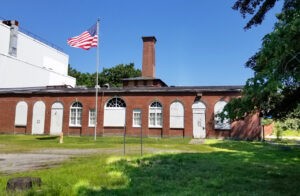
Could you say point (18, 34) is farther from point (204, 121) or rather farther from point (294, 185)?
point (294, 185)

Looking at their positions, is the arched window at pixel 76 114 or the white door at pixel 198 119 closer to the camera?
the white door at pixel 198 119

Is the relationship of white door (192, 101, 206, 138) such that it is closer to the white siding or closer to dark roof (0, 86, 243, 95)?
dark roof (0, 86, 243, 95)

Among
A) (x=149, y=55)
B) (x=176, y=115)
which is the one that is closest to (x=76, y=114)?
(x=176, y=115)

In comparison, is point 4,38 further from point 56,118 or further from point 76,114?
point 76,114

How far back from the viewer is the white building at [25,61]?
140 feet

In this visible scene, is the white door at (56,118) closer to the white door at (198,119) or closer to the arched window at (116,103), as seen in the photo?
the arched window at (116,103)

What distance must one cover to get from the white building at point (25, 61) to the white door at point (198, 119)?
25088 millimetres

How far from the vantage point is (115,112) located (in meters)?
32.8

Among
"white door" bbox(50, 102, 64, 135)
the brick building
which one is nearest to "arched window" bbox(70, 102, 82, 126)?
the brick building

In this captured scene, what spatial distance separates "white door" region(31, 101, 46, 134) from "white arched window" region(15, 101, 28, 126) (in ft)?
3.74

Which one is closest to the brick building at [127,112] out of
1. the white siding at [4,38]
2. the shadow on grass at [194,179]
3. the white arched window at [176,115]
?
the white arched window at [176,115]

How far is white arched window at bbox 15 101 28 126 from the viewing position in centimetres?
3556

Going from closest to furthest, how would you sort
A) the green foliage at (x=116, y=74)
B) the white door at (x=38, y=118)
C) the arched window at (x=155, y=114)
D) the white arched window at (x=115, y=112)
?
the arched window at (x=155, y=114), the white arched window at (x=115, y=112), the white door at (x=38, y=118), the green foliage at (x=116, y=74)

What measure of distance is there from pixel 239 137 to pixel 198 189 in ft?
75.5
